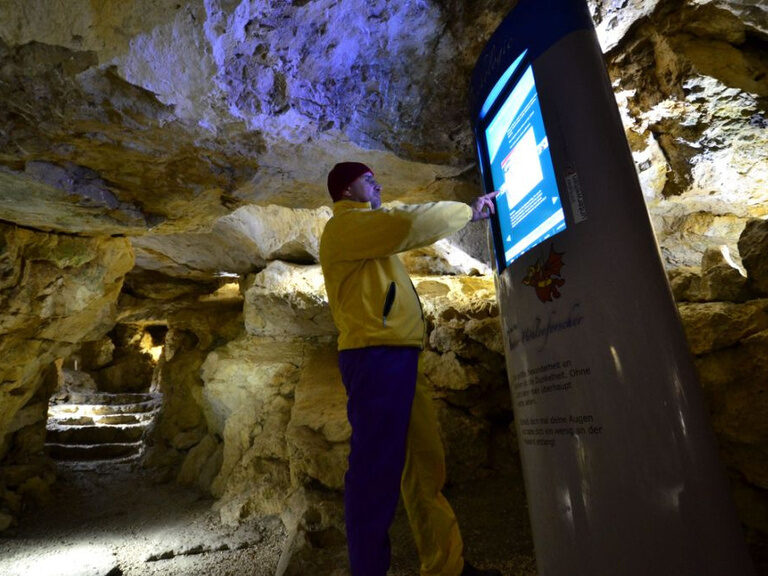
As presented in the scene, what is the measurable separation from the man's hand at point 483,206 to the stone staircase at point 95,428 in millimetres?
8377

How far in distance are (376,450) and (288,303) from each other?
302 cm

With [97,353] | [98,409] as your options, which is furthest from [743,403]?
[97,353]

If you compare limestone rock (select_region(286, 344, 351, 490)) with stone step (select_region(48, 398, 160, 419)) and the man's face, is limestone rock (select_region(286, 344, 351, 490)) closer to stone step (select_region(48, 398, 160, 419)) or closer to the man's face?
the man's face

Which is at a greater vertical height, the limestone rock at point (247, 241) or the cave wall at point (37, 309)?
the limestone rock at point (247, 241)

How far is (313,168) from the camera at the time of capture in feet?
9.67

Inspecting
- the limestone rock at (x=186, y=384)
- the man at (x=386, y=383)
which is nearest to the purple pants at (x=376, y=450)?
the man at (x=386, y=383)

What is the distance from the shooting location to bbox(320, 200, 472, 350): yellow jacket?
2014 millimetres

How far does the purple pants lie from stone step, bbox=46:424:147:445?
28.4 feet

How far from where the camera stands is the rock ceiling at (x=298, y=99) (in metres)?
1.93

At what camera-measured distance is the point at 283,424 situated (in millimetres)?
5055

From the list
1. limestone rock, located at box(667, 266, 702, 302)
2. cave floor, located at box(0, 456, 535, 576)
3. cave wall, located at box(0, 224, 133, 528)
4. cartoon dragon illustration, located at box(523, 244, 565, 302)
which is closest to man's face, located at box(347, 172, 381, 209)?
cartoon dragon illustration, located at box(523, 244, 565, 302)

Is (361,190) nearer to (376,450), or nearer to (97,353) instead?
(376,450)

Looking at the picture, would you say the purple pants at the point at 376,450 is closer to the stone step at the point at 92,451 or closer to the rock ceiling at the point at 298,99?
the rock ceiling at the point at 298,99

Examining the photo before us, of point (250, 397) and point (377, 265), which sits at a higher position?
point (377, 265)
